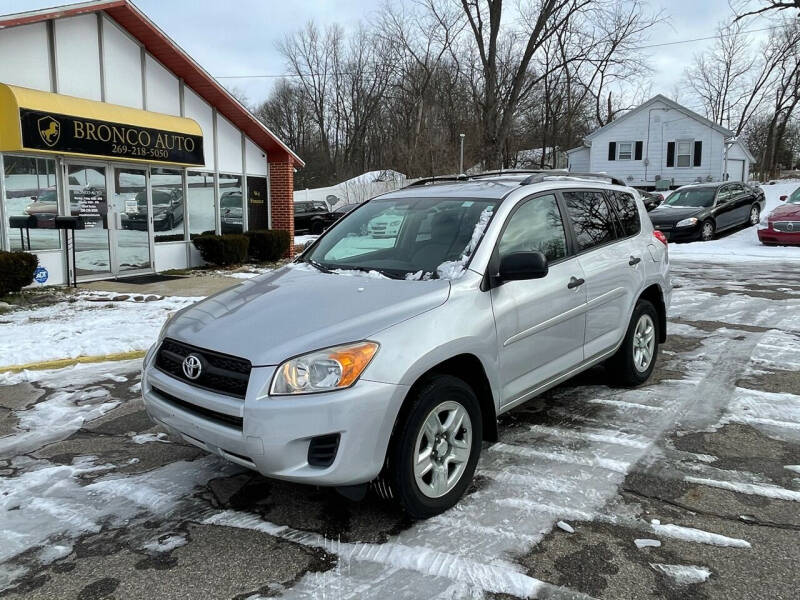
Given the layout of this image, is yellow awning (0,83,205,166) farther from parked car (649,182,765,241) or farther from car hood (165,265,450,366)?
parked car (649,182,765,241)

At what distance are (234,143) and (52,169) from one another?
487 centimetres

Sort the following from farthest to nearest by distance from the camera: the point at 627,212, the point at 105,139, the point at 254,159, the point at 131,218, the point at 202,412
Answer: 1. the point at 254,159
2. the point at 131,218
3. the point at 105,139
4. the point at 627,212
5. the point at 202,412

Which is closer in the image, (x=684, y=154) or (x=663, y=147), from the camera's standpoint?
(x=684, y=154)

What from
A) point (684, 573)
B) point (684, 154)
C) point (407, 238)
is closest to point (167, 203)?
point (407, 238)

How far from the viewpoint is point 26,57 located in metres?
10.5

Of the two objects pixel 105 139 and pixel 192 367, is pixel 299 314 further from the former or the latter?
pixel 105 139

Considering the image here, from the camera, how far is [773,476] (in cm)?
377

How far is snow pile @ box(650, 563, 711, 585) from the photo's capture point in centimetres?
277

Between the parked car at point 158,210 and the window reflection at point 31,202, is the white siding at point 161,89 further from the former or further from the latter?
the window reflection at point 31,202

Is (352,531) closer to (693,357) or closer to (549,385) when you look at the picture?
(549,385)

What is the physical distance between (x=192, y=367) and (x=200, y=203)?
1202 cm

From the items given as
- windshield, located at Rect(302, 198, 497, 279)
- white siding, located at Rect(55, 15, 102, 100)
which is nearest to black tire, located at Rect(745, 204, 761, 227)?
white siding, located at Rect(55, 15, 102, 100)

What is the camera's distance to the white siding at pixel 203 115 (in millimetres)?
13914

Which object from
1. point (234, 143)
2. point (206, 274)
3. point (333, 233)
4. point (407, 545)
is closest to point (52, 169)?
point (206, 274)
